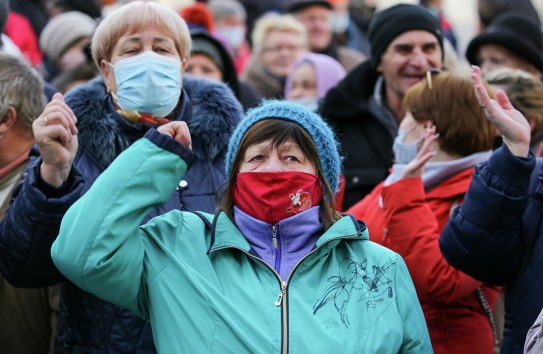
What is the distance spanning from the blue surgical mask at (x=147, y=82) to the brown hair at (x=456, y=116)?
129 centimetres

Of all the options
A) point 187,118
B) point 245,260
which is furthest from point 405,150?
point 245,260

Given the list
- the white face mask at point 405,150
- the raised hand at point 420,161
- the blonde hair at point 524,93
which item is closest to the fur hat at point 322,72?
the blonde hair at point 524,93

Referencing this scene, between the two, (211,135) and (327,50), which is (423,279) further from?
(327,50)

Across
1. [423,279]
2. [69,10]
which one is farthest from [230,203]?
[69,10]

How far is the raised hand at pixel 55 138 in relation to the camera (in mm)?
4188

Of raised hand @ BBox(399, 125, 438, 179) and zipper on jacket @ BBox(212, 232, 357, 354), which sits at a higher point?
raised hand @ BBox(399, 125, 438, 179)

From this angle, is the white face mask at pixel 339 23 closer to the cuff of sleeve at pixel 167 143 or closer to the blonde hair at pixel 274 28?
the blonde hair at pixel 274 28

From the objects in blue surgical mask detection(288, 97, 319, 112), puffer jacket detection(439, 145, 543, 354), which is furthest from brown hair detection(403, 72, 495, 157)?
blue surgical mask detection(288, 97, 319, 112)

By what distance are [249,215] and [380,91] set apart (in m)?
2.63

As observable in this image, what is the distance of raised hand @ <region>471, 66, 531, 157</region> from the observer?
4.56 m

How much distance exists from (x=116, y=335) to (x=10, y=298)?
2.31ft

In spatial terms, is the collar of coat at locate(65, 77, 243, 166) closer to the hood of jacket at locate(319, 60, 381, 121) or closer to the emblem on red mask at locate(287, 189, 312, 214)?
the emblem on red mask at locate(287, 189, 312, 214)

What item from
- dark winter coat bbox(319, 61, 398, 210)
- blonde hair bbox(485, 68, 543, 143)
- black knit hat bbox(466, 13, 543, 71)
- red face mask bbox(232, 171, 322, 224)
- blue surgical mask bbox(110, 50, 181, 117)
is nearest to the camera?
red face mask bbox(232, 171, 322, 224)

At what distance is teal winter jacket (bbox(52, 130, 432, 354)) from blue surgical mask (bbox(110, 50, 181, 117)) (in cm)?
82
